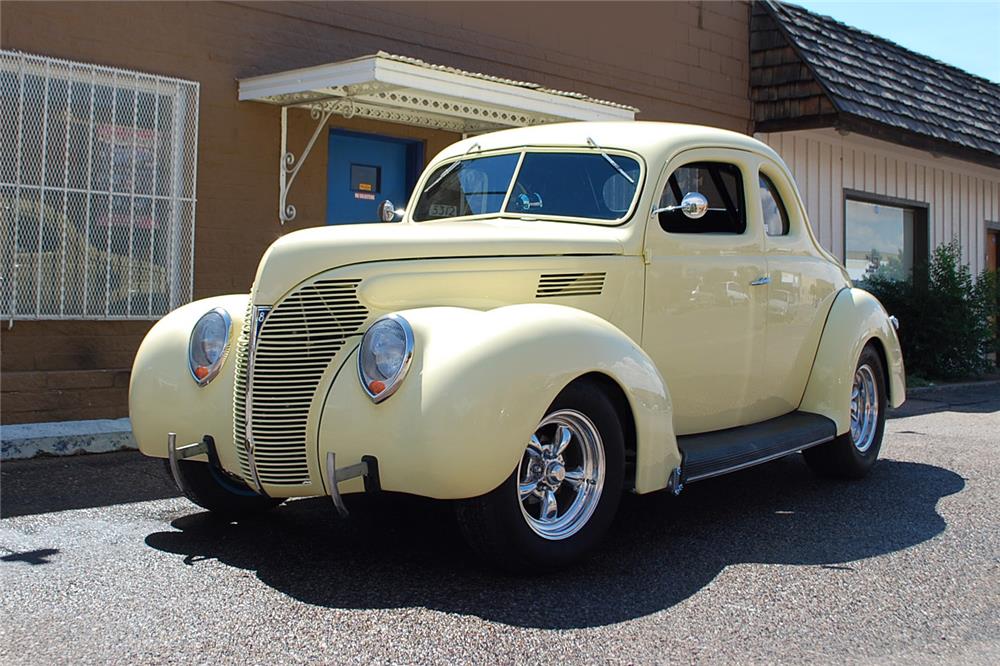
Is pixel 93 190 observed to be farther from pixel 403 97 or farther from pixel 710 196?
pixel 710 196

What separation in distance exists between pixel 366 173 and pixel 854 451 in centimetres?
521

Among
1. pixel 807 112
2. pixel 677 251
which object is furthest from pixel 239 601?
pixel 807 112

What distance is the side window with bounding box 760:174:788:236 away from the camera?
583cm

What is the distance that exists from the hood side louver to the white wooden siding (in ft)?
29.6

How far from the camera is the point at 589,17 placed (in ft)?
37.3

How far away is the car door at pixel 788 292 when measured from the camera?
5.68 meters

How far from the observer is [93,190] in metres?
7.70

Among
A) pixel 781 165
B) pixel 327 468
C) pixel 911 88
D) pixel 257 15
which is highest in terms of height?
pixel 911 88

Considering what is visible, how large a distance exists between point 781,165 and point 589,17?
5.86 meters

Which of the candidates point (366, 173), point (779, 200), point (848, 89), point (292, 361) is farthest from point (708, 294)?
point (848, 89)

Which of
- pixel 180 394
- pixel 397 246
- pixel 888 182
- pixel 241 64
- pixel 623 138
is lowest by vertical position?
pixel 180 394

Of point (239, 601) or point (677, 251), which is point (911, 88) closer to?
point (677, 251)

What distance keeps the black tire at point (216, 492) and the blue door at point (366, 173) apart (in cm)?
461

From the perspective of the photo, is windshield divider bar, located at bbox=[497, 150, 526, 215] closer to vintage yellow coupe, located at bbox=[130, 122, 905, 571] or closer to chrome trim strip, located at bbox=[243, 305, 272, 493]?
vintage yellow coupe, located at bbox=[130, 122, 905, 571]
